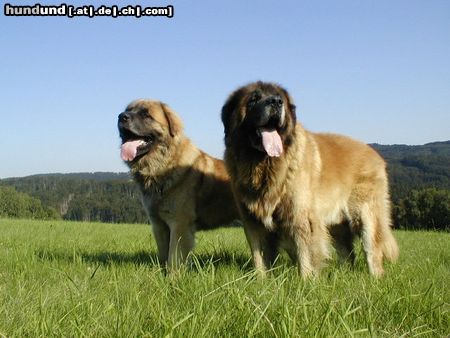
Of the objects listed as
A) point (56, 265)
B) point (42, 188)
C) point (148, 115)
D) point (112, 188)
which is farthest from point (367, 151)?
point (42, 188)

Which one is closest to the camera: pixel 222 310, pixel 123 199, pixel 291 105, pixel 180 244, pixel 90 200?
pixel 222 310

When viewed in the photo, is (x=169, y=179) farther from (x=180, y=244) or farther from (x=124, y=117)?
(x=124, y=117)

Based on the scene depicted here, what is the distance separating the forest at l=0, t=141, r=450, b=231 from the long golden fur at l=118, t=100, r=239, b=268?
448 millimetres

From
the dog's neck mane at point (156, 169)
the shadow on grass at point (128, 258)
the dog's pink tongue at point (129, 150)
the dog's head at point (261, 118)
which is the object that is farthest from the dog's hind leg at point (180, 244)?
the dog's head at point (261, 118)

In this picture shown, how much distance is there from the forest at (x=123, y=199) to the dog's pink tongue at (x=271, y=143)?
2103mm

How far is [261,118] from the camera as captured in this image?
4117 millimetres

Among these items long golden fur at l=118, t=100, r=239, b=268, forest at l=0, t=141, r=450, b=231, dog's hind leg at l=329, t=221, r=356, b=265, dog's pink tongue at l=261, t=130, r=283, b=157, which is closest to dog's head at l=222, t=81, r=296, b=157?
dog's pink tongue at l=261, t=130, r=283, b=157

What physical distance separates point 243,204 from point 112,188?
6515 inches

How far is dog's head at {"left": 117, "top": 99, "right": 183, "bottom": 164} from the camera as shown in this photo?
17.0ft

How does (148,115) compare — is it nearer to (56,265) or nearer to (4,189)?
(56,265)

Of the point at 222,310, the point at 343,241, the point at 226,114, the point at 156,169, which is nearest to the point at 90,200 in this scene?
the point at 156,169

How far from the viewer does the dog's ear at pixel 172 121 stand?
5430 millimetres

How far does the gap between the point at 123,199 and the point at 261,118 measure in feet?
453

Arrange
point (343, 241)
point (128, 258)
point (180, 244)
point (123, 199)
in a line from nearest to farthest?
point (180, 244) < point (343, 241) < point (128, 258) < point (123, 199)
